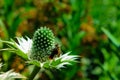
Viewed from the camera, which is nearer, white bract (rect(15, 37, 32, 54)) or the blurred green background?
white bract (rect(15, 37, 32, 54))

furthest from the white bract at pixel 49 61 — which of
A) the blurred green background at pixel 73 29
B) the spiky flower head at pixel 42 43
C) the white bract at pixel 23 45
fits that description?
the blurred green background at pixel 73 29

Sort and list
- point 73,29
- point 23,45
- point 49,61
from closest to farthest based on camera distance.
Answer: point 49,61 → point 23,45 → point 73,29

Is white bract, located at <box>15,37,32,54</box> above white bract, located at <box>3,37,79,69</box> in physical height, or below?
above

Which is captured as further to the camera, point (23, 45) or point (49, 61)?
point (23, 45)

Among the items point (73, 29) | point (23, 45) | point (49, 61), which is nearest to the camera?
point (49, 61)

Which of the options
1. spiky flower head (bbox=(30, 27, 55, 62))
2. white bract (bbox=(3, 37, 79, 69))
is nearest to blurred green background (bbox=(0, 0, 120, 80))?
spiky flower head (bbox=(30, 27, 55, 62))

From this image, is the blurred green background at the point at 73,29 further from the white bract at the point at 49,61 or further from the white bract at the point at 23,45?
the white bract at the point at 49,61

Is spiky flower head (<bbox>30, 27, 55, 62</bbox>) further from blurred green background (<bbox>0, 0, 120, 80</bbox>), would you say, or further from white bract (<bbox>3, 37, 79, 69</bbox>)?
blurred green background (<bbox>0, 0, 120, 80</bbox>)

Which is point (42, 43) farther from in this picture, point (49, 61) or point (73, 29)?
point (73, 29)

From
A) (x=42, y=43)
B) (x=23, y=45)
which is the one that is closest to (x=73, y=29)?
(x=42, y=43)

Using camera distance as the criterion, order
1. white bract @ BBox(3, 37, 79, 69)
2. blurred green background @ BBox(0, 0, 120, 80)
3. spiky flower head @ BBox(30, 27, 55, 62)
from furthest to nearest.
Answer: blurred green background @ BBox(0, 0, 120, 80)
spiky flower head @ BBox(30, 27, 55, 62)
white bract @ BBox(3, 37, 79, 69)

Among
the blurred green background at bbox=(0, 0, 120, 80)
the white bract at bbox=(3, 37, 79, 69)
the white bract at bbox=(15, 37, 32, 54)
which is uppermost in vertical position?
the blurred green background at bbox=(0, 0, 120, 80)
